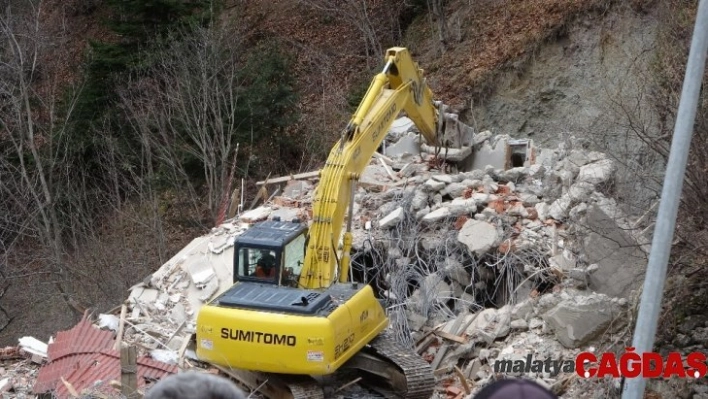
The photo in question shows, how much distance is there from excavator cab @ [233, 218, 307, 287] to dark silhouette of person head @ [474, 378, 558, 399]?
6.74 m

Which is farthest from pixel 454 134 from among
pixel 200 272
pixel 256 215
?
pixel 200 272

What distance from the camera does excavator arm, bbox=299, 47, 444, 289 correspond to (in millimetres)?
9906

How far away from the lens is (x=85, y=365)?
34.2 ft

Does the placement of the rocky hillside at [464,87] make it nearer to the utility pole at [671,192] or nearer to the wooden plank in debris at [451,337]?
the wooden plank in debris at [451,337]

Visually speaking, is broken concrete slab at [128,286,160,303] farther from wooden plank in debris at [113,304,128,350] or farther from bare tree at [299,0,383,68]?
bare tree at [299,0,383,68]

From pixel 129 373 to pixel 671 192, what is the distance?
6.39 metres

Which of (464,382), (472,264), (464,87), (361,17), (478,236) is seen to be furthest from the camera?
(361,17)

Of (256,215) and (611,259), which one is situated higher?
(611,259)

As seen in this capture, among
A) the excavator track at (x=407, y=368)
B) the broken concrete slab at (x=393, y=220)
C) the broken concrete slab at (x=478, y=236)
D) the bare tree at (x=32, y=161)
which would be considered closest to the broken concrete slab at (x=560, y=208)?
the broken concrete slab at (x=478, y=236)

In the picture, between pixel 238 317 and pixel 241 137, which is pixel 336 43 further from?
pixel 238 317

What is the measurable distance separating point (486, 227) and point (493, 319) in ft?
5.82

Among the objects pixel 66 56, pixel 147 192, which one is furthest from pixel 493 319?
pixel 66 56

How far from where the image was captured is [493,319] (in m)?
10.8

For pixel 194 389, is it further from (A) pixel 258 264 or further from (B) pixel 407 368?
(A) pixel 258 264
